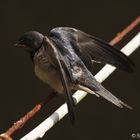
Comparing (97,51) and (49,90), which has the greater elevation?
(97,51)

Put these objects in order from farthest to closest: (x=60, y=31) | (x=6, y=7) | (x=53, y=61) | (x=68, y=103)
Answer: (x=6, y=7), (x=60, y=31), (x=53, y=61), (x=68, y=103)

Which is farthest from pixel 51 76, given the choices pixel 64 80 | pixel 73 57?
pixel 64 80

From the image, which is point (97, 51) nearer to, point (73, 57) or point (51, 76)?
point (73, 57)

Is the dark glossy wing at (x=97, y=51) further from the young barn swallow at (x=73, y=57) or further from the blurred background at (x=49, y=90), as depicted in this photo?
the blurred background at (x=49, y=90)

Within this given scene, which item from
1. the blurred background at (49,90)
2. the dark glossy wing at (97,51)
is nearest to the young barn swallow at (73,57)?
the dark glossy wing at (97,51)

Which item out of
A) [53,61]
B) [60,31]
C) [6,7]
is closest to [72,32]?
[60,31]

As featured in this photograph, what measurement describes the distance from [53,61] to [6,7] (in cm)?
158

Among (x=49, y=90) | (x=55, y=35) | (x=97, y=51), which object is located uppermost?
(x=55, y=35)

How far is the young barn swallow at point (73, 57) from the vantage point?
3170 millimetres

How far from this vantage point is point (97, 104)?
4.79 meters

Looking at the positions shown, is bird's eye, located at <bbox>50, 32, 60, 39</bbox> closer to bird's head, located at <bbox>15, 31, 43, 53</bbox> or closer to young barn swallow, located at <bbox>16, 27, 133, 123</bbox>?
young barn swallow, located at <bbox>16, 27, 133, 123</bbox>

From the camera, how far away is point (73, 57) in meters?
3.29

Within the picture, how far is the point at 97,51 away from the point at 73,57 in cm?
10

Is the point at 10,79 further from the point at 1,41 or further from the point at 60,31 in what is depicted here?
the point at 60,31
